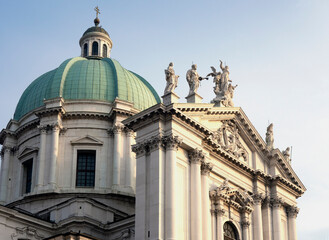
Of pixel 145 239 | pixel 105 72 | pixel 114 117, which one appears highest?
pixel 105 72

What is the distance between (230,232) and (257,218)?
9.25ft

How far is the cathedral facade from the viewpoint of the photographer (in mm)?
35406

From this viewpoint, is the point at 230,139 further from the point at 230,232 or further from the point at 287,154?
Answer: the point at 287,154

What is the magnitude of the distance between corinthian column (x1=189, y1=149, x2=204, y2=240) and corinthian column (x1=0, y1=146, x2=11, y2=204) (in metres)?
18.7

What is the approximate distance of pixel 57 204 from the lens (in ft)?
144

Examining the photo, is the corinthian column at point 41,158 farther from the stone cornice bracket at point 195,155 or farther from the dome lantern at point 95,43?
the stone cornice bracket at point 195,155

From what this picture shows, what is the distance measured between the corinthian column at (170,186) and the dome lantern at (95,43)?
2265cm

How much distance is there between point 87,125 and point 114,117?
2.13 meters

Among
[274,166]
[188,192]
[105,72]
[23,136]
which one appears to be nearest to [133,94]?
[105,72]

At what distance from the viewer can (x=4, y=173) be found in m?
49.7

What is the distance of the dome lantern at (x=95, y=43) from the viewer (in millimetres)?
56500

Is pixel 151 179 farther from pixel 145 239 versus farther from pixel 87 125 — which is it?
pixel 87 125

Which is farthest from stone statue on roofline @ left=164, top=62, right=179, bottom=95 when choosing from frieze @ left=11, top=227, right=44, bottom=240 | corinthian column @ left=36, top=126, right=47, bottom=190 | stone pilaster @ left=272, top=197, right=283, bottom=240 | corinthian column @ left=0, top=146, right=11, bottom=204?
corinthian column @ left=0, top=146, right=11, bottom=204

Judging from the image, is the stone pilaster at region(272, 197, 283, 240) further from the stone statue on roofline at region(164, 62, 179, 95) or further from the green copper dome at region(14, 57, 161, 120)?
the green copper dome at region(14, 57, 161, 120)
